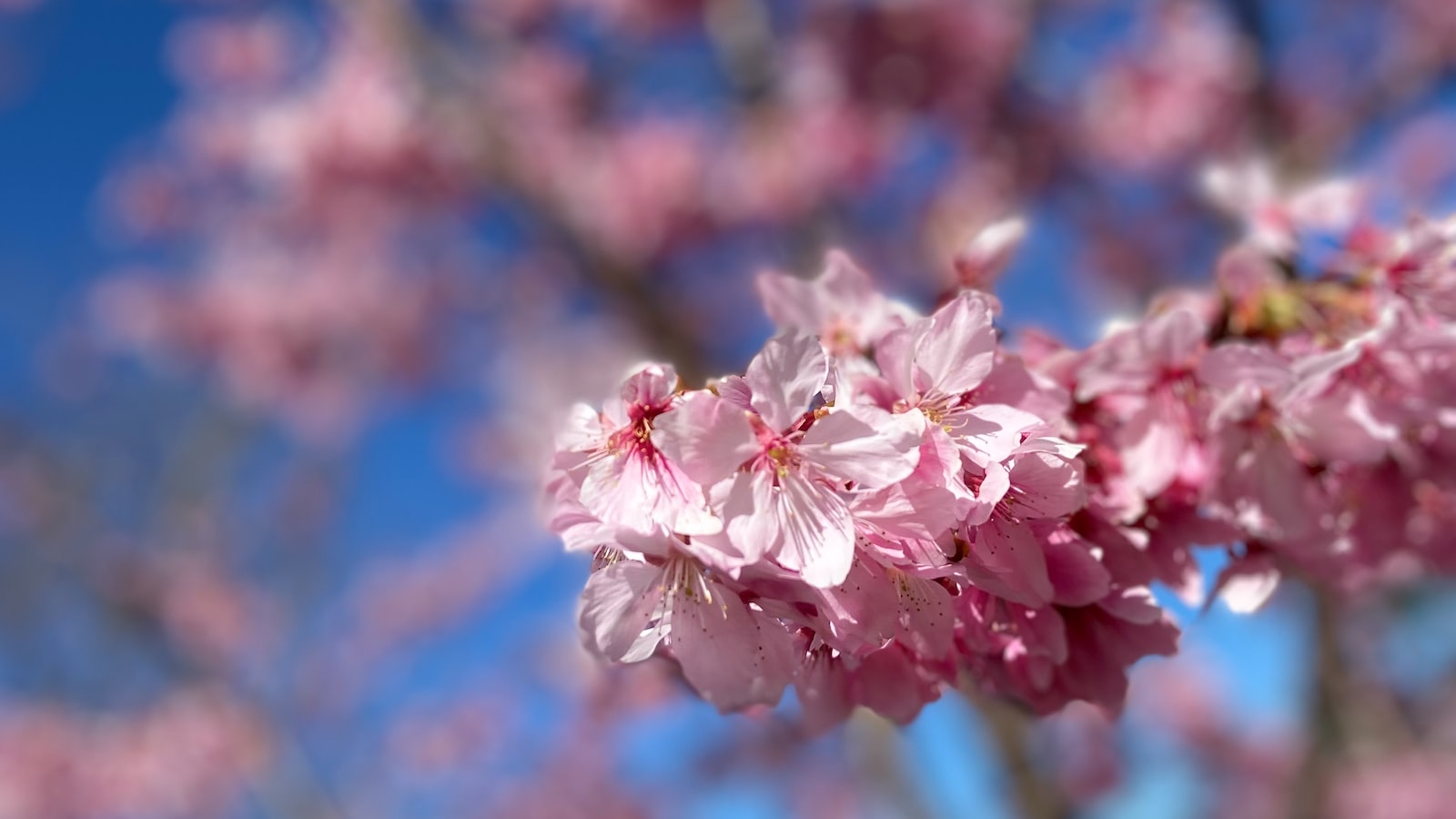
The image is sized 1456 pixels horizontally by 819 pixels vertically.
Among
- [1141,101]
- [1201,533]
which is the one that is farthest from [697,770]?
[1201,533]

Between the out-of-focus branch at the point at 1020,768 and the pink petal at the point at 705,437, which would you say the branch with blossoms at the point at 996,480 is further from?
the out-of-focus branch at the point at 1020,768

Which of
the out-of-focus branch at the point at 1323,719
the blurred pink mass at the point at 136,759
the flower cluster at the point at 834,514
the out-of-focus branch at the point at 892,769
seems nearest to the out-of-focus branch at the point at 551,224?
the out-of-focus branch at the point at 892,769

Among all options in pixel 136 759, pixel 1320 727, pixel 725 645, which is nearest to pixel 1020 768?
pixel 1320 727

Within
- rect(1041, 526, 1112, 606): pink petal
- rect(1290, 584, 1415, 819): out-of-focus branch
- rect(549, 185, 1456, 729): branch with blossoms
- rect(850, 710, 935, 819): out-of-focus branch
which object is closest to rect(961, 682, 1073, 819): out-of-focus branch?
rect(850, 710, 935, 819): out-of-focus branch

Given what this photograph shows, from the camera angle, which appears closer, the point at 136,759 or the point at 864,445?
the point at 864,445

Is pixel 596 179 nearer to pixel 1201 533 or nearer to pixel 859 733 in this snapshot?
pixel 859 733

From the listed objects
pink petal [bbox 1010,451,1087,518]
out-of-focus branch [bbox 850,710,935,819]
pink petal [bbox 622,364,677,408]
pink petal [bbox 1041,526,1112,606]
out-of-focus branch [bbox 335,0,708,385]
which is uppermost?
out-of-focus branch [bbox 335,0,708,385]

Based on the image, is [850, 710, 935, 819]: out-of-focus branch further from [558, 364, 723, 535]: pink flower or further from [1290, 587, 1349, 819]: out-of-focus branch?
[558, 364, 723, 535]: pink flower

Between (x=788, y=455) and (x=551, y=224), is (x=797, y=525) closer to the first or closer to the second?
(x=788, y=455)
